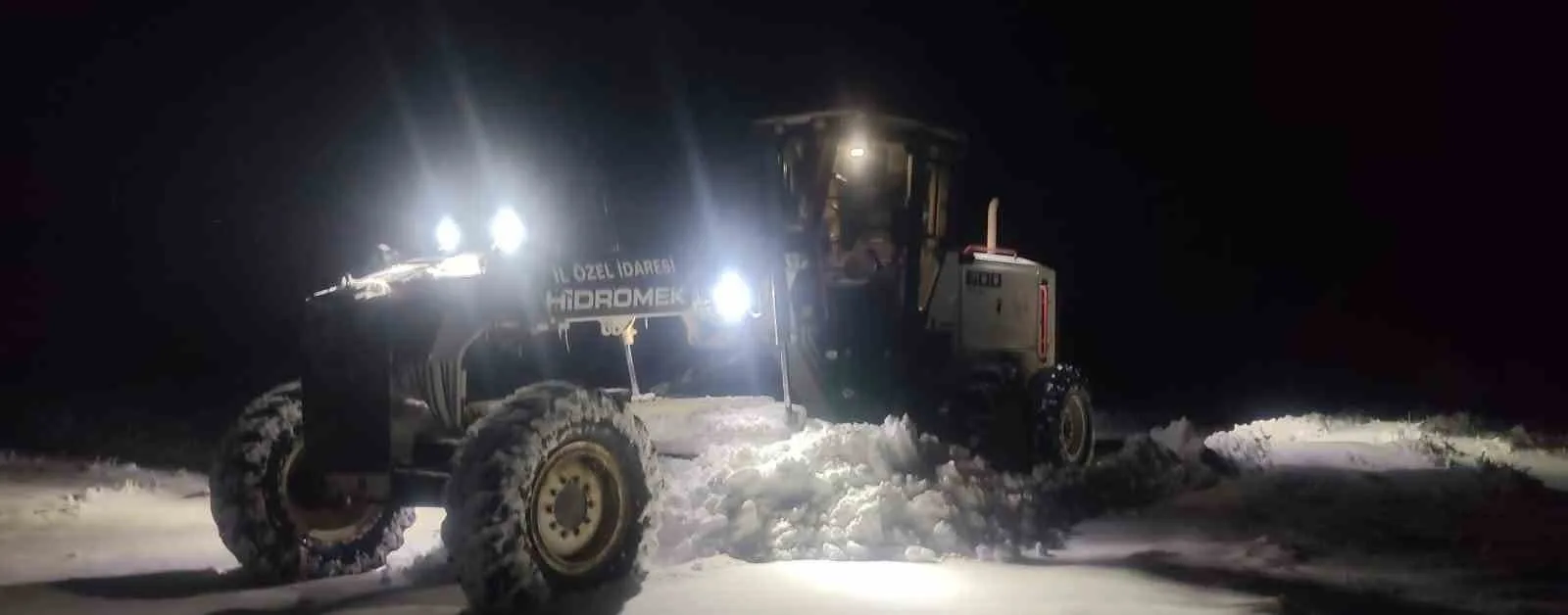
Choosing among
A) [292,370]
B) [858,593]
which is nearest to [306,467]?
[858,593]

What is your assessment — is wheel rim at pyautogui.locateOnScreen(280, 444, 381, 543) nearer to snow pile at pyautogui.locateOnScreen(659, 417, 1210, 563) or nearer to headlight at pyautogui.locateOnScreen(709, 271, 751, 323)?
snow pile at pyautogui.locateOnScreen(659, 417, 1210, 563)

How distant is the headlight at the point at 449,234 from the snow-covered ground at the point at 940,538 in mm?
1960

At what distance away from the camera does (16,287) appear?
Answer: 104ft

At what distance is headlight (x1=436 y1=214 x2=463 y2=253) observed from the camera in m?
9.07

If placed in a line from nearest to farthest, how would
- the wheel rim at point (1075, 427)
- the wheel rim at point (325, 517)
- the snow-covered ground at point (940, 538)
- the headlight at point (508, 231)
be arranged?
1. the snow-covered ground at point (940, 538)
2. the headlight at point (508, 231)
3. the wheel rim at point (325, 517)
4. the wheel rim at point (1075, 427)

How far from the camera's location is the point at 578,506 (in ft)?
27.4

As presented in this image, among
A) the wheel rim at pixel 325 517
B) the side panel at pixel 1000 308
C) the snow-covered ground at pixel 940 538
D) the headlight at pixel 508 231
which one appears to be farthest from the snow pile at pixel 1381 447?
the wheel rim at pixel 325 517

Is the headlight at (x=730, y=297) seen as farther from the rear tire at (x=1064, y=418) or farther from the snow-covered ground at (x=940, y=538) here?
the rear tire at (x=1064, y=418)

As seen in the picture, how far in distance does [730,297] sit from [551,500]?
2454mm

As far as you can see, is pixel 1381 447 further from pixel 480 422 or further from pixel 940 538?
pixel 480 422

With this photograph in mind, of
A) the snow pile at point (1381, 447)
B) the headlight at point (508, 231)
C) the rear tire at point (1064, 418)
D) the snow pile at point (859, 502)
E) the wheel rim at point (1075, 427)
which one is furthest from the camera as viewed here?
the snow pile at point (1381, 447)

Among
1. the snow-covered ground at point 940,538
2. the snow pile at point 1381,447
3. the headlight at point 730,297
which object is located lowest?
the snow-covered ground at point 940,538

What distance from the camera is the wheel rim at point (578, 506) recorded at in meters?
7.99

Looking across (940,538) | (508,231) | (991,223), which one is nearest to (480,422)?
(508,231)
